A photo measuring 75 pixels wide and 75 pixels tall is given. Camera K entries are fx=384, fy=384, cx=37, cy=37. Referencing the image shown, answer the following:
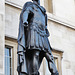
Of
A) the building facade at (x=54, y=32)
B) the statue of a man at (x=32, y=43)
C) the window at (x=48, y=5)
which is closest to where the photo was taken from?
the statue of a man at (x=32, y=43)

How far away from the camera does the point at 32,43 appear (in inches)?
367

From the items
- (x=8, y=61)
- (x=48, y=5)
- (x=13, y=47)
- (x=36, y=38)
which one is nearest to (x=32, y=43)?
(x=36, y=38)

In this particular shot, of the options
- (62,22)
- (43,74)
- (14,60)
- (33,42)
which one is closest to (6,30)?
(14,60)

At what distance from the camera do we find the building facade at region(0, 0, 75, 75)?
A: 13867 millimetres

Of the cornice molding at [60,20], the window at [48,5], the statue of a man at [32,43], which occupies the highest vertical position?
the window at [48,5]

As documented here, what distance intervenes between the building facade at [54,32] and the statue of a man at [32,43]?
333 cm

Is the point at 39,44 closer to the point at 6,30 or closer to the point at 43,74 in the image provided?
the point at 6,30

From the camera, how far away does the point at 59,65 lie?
52.4 feet

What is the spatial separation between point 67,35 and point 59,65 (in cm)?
157

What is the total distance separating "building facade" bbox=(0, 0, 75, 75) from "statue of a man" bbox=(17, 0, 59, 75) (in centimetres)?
333

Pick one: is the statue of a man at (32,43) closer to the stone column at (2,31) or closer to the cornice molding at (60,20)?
the stone column at (2,31)

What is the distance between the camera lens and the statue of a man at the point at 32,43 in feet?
30.3

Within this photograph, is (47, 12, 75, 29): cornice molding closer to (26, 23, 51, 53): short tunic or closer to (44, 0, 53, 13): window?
(44, 0, 53, 13): window

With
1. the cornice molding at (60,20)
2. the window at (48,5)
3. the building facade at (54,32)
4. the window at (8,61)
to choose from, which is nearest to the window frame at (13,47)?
the building facade at (54,32)
